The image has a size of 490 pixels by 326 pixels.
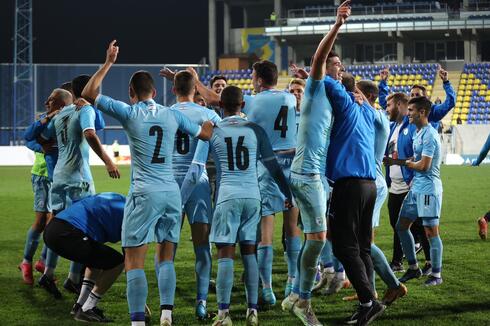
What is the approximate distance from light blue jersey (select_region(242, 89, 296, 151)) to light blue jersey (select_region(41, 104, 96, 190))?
164 cm

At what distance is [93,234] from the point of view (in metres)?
6.46

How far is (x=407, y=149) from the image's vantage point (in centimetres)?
897

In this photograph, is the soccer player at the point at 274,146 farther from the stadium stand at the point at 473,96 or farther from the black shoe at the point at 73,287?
the stadium stand at the point at 473,96

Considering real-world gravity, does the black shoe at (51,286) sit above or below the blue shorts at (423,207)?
below

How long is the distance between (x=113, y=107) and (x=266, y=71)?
6.75 ft

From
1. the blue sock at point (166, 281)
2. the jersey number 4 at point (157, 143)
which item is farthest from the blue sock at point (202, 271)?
the jersey number 4 at point (157, 143)

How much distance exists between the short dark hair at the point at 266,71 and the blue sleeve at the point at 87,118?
1.57m

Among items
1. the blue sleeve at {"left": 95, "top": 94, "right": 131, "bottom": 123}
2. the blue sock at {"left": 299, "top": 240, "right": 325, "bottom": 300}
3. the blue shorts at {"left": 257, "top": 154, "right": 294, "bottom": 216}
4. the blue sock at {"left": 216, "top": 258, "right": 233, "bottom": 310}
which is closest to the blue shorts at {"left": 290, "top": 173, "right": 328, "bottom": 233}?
the blue sock at {"left": 299, "top": 240, "right": 325, "bottom": 300}

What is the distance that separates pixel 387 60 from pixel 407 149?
44.6m

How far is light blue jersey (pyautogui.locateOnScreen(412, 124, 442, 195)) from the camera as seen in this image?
26.8 feet

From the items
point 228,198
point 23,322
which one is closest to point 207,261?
point 228,198

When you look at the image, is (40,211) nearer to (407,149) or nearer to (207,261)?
(207,261)

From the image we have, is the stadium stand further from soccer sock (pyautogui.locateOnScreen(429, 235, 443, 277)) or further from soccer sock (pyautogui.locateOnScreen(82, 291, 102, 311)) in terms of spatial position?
soccer sock (pyautogui.locateOnScreen(82, 291, 102, 311))

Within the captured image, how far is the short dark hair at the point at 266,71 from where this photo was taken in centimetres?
749
